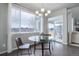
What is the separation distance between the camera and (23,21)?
16.8 feet

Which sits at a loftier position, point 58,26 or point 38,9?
point 38,9

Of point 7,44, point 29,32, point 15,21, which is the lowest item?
point 7,44

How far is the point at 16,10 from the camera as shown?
4707 mm

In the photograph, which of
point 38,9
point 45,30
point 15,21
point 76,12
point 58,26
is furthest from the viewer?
point 58,26

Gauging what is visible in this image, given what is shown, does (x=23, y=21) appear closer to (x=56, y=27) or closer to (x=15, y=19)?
(x=15, y=19)

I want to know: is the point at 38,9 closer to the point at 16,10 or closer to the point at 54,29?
the point at 16,10

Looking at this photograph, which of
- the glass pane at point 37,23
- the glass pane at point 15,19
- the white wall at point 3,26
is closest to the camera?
the white wall at point 3,26

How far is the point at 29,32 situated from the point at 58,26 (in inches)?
93.3

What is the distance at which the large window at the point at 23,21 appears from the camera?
15.0 ft

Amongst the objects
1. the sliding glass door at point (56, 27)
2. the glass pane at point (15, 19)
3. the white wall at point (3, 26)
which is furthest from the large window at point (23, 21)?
the sliding glass door at point (56, 27)

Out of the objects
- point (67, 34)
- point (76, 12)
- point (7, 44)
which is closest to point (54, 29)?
point (67, 34)

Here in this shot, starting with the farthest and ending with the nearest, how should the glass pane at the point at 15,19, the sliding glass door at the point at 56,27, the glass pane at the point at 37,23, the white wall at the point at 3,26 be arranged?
the sliding glass door at the point at 56,27 < the glass pane at the point at 37,23 < the glass pane at the point at 15,19 < the white wall at the point at 3,26

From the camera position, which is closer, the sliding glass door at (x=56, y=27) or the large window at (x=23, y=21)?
the large window at (x=23, y=21)

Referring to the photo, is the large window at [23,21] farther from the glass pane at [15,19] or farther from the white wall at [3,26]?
the white wall at [3,26]
